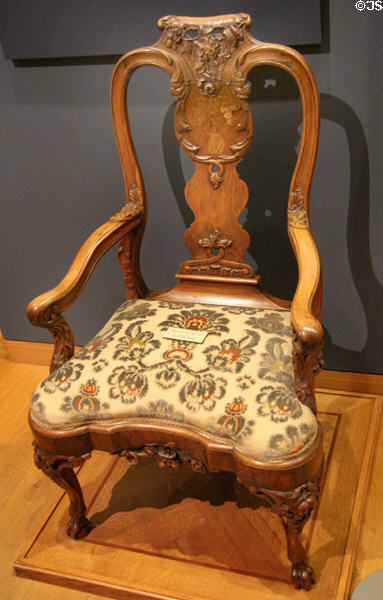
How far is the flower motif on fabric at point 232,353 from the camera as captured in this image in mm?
1416

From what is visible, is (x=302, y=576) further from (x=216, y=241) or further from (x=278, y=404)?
(x=216, y=241)

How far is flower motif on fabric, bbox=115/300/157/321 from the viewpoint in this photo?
1.66 m

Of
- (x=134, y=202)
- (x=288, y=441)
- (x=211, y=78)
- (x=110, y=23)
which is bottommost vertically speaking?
(x=288, y=441)

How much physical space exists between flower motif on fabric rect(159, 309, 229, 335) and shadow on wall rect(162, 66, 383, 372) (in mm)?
463

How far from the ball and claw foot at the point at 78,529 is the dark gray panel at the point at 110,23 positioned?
1448mm

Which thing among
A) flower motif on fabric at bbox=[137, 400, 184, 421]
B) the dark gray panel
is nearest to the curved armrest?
flower motif on fabric at bbox=[137, 400, 184, 421]

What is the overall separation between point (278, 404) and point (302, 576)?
0.51 meters

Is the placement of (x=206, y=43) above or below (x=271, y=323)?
above

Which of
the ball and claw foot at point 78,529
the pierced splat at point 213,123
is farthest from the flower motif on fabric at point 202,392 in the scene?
the ball and claw foot at point 78,529

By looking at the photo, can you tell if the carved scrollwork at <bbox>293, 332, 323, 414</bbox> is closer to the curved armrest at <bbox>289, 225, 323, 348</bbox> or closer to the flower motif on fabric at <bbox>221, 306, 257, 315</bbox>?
the curved armrest at <bbox>289, 225, 323, 348</bbox>

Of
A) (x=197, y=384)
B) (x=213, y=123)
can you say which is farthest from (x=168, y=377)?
(x=213, y=123)

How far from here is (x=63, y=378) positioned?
1465 millimetres

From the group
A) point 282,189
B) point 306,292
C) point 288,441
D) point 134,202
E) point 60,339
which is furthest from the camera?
point 282,189

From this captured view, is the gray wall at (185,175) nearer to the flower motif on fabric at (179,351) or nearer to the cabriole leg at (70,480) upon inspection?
the flower motif on fabric at (179,351)
